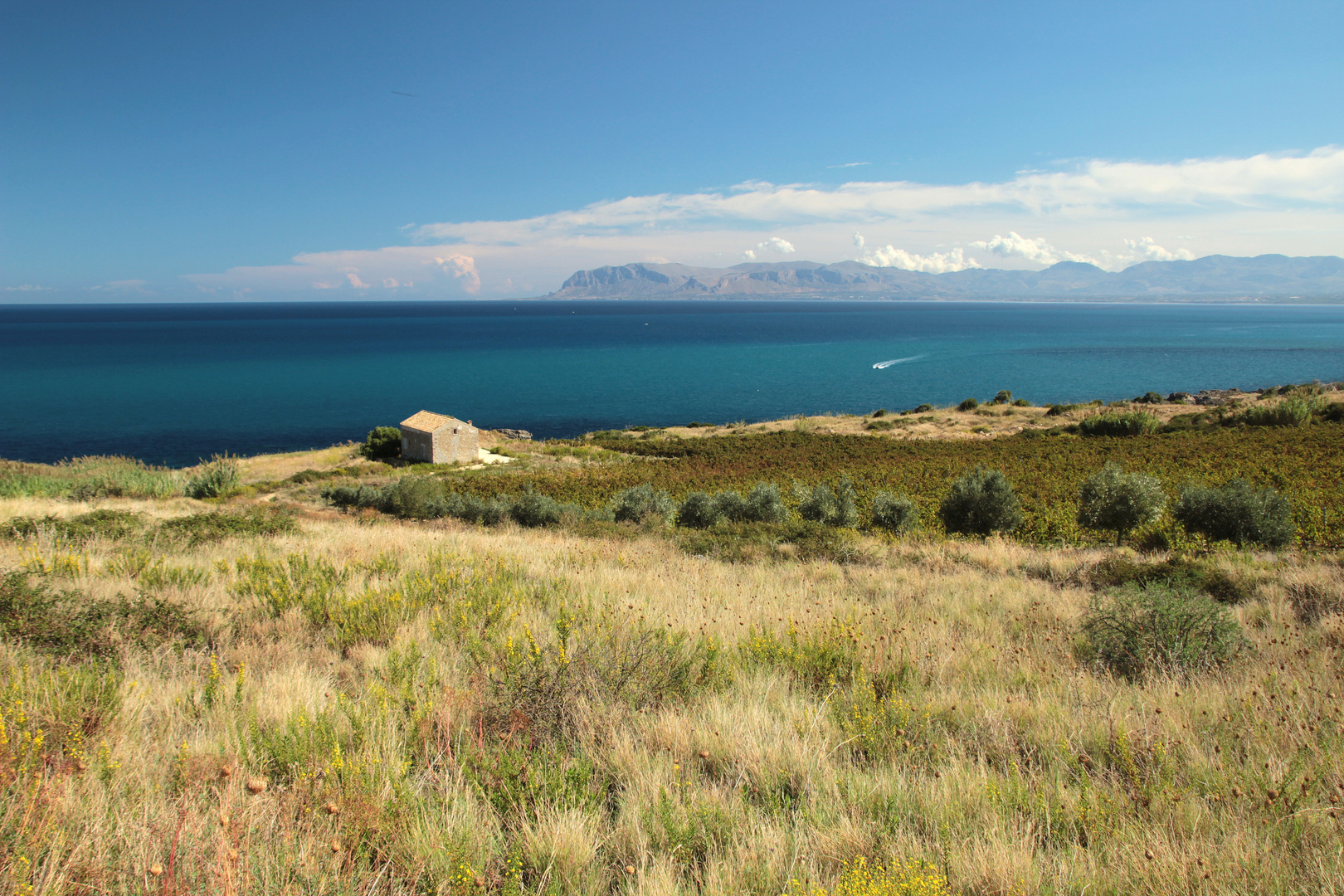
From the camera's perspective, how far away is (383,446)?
129 ft

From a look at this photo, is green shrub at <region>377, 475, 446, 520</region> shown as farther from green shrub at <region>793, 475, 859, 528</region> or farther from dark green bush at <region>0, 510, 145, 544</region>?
green shrub at <region>793, 475, 859, 528</region>

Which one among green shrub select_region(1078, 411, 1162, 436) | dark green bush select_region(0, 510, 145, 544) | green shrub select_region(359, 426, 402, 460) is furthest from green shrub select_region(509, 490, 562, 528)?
green shrub select_region(1078, 411, 1162, 436)

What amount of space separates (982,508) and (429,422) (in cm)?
3195

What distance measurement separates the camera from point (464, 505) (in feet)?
55.3

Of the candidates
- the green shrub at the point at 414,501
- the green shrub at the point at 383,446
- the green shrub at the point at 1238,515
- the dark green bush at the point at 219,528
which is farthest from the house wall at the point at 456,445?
the green shrub at the point at 1238,515

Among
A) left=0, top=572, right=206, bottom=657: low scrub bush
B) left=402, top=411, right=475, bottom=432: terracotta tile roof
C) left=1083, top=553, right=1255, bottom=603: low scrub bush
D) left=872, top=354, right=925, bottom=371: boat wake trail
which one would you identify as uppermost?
left=872, top=354, right=925, bottom=371: boat wake trail

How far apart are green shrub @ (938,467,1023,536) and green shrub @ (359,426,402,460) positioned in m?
33.9

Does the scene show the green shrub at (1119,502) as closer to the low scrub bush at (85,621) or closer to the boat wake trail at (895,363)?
the low scrub bush at (85,621)

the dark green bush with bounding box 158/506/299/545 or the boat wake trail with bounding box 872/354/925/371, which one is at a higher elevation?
the boat wake trail with bounding box 872/354/925/371

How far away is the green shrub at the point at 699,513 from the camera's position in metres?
14.9

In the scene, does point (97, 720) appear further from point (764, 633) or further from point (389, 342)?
point (389, 342)

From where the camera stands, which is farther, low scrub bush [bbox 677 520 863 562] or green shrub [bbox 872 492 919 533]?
green shrub [bbox 872 492 919 533]

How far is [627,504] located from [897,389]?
7323 centimetres

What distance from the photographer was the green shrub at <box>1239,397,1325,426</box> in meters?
32.3
